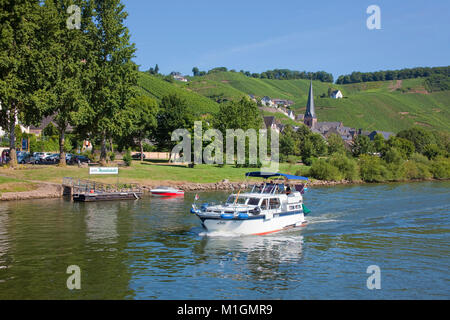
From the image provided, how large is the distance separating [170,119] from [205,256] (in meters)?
75.0

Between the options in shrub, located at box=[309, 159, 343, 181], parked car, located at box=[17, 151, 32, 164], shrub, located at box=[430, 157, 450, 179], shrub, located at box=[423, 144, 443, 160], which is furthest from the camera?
shrub, located at box=[423, 144, 443, 160]

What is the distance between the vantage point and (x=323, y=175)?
9594 cm

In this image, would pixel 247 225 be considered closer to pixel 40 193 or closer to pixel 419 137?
pixel 40 193

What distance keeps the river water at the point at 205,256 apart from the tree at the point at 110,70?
2590 centimetres

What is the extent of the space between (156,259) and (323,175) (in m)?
71.2

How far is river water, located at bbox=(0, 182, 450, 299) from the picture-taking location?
78.0ft

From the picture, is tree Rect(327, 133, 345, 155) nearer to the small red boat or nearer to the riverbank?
the riverbank

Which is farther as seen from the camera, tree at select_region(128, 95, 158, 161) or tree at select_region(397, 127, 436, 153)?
tree at select_region(397, 127, 436, 153)

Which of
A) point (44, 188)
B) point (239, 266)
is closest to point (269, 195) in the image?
point (239, 266)

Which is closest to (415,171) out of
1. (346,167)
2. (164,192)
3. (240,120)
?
(346,167)

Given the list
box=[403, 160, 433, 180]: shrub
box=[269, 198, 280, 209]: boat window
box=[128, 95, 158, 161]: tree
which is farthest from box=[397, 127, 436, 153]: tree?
box=[269, 198, 280, 209]: boat window

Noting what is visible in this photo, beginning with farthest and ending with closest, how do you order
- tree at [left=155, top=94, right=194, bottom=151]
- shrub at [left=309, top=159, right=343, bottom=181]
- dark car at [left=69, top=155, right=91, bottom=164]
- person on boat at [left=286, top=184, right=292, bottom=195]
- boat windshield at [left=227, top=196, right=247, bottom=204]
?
tree at [left=155, top=94, right=194, bottom=151], shrub at [left=309, top=159, right=343, bottom=181], dark car at [left=69, top=155, right=91, bottom=164], person on boat at [left=286, top=184, right=292, bottom=195], boat windshield at [left=227, top=196, right=247, bottom=204]

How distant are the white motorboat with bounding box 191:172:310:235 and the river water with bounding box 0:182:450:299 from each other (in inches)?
43.5
